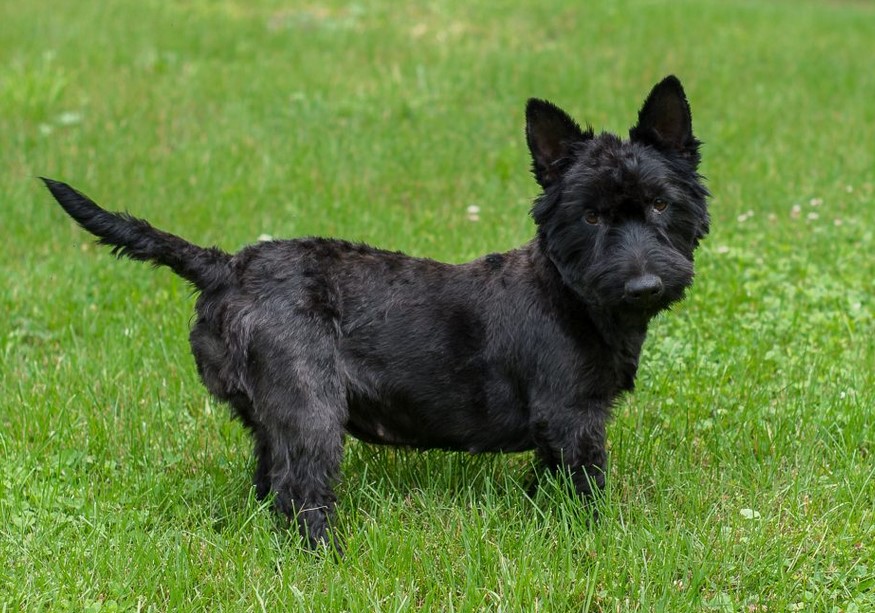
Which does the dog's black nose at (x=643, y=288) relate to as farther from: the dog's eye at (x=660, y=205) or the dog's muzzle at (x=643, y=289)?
the dog's eye at (x=660, y=205)

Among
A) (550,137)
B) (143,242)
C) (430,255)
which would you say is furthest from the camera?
(430,255)

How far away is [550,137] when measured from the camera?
441cm

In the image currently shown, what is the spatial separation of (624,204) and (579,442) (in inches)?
40.2

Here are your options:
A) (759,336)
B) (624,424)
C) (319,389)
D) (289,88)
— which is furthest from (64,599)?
(289,88)

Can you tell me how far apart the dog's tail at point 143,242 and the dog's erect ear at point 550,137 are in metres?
1.42

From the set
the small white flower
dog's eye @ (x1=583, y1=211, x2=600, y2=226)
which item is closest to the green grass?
the small white flower

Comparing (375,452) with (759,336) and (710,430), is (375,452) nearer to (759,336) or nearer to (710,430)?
(710,430)

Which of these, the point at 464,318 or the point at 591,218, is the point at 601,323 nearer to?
the point at 591,218

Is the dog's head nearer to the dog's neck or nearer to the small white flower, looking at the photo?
the dog's neck

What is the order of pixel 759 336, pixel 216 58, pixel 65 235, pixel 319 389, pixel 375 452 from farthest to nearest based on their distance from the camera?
pixel 216 58, pixel 65 235, pixel 759 336, pixel 375 452, pixel 319 389

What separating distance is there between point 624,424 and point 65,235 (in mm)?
4938

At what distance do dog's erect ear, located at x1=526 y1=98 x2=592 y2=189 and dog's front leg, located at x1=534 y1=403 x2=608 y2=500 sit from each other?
100 centimetres

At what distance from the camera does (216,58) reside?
12.4 metres

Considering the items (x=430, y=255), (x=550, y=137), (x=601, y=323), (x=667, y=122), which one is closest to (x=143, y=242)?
(x=550, y=137)
